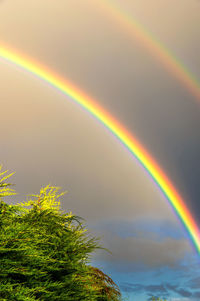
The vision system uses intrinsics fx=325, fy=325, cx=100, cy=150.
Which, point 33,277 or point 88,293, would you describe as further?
point 88,293

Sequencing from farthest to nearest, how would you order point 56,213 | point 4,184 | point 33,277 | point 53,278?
1. point 56,213
2. point 53,278
3. point 33,277
4. point 4,184

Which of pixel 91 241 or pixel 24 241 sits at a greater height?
pixel 91 241

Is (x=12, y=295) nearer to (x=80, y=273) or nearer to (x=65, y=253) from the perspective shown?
(x=65, y=253)

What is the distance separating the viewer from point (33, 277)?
34.0 ft

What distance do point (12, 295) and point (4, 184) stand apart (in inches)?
122

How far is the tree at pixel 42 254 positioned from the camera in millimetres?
8966

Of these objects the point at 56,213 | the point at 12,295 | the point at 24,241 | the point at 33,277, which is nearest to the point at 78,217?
the point at 56,213

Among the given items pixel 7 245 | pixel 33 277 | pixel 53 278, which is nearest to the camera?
pixel 7 245

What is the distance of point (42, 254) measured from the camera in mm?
11195

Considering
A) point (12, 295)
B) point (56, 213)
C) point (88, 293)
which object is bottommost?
point (12, 295)

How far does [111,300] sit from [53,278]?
20.1ft

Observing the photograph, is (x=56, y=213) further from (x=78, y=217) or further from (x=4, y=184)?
(x=4, y=184)

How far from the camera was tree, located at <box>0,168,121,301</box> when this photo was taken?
29.4 feet

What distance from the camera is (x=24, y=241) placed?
30.7 feet
